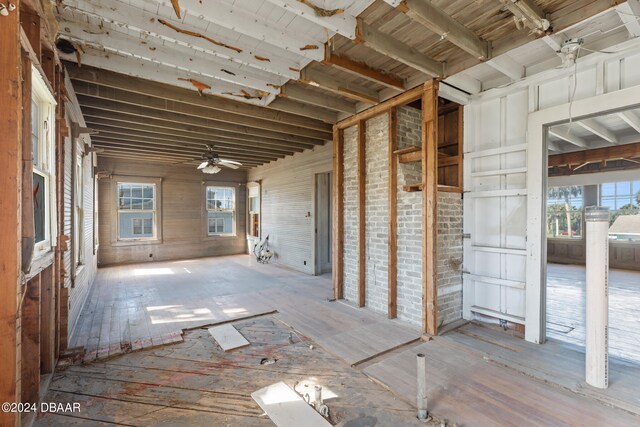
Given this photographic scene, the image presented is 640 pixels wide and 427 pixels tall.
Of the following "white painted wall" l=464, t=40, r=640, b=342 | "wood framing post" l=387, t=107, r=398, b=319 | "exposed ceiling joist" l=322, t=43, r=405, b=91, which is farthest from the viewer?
"wood framing post" l=387, t=107, r=398, b=319

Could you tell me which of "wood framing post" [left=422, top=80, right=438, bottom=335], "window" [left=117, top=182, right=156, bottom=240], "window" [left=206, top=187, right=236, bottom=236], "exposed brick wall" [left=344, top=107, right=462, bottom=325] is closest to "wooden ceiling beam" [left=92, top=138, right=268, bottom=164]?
"window" [left=117, top=182, right=156, bottom=240]

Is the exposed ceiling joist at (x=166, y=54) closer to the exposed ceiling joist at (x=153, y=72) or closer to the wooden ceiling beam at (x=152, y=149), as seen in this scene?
the exposed ceiling joist at (x=153, y=72)

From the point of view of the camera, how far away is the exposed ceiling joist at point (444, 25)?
2209mm

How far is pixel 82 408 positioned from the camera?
2133 mm

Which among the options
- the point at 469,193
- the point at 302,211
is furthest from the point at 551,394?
the point at 302,211

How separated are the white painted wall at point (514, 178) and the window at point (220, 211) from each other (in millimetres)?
8008

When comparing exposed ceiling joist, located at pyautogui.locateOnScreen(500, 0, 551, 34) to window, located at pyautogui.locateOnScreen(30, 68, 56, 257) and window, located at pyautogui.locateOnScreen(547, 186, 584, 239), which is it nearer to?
window, located at pyautogui.locateOnScreen(30, 68, 56, 257)

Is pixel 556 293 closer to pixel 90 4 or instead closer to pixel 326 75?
pixel 326 75

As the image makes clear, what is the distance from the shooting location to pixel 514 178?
3.41 m

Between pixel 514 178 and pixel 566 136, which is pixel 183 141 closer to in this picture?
pixel 514 178

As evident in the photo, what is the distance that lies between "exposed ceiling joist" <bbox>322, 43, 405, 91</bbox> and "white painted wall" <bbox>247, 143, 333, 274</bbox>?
2917mm

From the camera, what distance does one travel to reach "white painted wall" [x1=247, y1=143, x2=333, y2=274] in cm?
701

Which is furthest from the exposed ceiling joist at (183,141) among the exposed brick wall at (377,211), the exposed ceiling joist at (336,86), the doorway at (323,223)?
the exposed ceiling joist at (336,86)

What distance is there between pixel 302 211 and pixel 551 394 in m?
5.79
